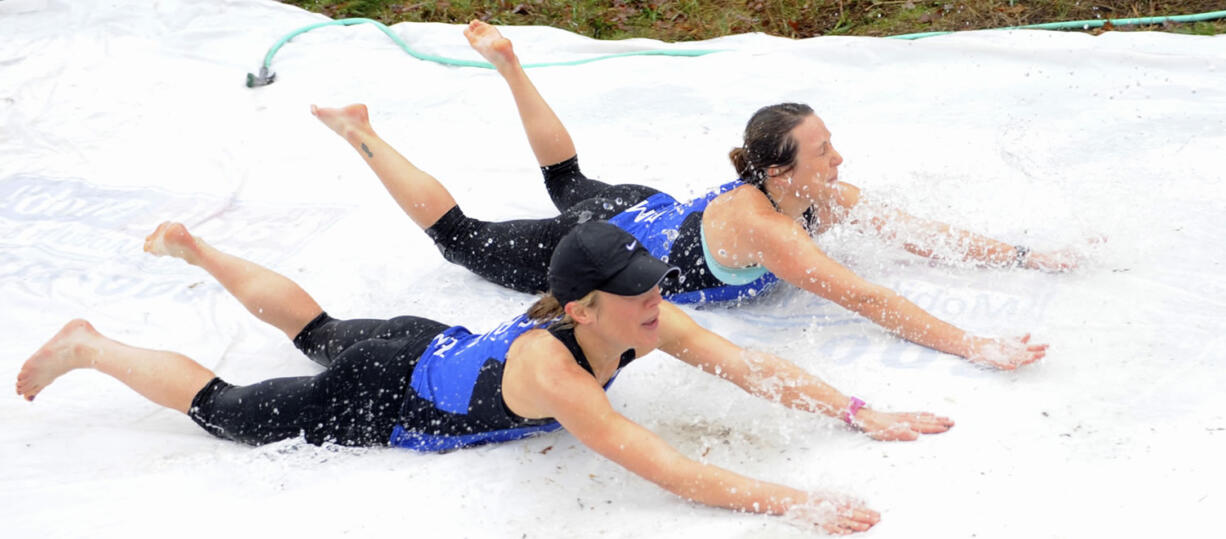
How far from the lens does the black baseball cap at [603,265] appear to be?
222 cm

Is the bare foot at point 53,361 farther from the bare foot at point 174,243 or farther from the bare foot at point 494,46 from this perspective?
the bare foot at point 494,46

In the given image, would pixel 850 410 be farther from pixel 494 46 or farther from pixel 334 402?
pixel 494 46

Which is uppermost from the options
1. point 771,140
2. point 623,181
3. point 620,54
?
point 771,140

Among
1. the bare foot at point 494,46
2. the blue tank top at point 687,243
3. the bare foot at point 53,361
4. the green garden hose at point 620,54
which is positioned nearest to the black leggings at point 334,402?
the bare foot at point 53,361

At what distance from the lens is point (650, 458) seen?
2.32 meters

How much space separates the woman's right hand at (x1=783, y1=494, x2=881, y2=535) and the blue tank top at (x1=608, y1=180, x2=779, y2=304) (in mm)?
1053

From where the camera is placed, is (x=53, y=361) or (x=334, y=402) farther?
(x=53, y=361)

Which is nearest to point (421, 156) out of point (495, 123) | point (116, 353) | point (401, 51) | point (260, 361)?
point (495, 123)

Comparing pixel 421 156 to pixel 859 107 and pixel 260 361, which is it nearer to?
pixel 260 361

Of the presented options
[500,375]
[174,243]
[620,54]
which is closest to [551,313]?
[500,375]

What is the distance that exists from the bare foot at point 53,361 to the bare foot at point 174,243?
13.2 inches

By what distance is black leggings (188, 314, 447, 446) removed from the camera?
8.95 feet

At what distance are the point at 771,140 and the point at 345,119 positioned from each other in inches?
55.2

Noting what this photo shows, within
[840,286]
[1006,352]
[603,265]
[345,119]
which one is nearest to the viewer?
[603,265]
